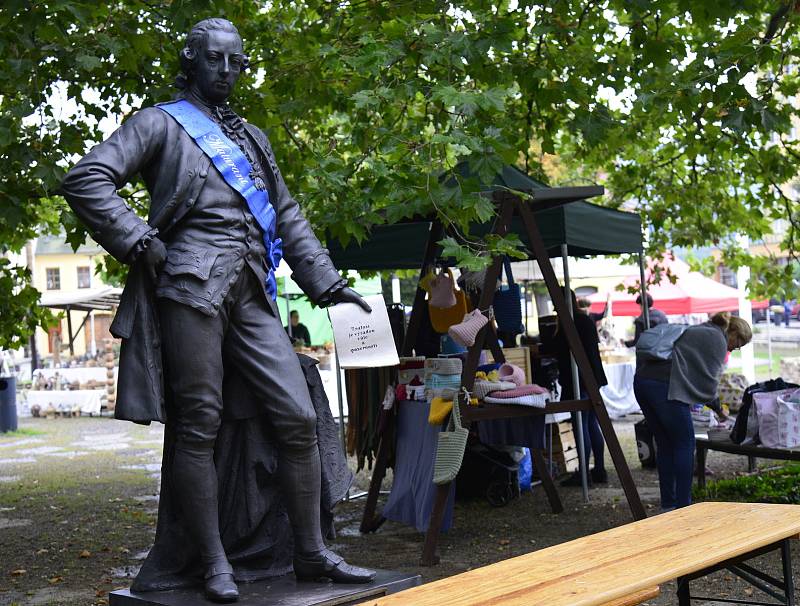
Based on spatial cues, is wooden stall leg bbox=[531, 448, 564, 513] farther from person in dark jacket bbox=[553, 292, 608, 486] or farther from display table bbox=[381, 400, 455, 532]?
display table bbox=[381, 400, 455, 532]

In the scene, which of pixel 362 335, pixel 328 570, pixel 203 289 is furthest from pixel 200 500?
pixel 362 335

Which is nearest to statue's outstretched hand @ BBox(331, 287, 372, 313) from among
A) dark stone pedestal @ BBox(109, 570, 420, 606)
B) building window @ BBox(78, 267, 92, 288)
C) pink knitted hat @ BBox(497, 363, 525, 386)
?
dark stone pedestal @ BBox(109, 570, 420, 606)

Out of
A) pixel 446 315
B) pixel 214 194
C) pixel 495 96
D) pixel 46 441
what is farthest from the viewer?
pixel 46 441

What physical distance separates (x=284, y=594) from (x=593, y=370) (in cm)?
697

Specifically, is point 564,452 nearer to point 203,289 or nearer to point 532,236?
point 532,236

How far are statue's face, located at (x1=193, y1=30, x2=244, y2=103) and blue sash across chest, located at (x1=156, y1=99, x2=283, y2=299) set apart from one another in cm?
10

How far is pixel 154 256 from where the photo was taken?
4.27 m

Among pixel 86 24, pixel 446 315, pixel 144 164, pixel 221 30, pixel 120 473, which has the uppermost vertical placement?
pixel 86 24

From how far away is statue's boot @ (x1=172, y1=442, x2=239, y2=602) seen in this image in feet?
14.5

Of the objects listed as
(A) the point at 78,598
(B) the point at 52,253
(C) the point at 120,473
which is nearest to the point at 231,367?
(A) the point at 78,598

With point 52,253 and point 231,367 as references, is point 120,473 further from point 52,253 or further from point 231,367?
point 52,253

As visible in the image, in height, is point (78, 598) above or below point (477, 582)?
below

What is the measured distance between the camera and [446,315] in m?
9.48

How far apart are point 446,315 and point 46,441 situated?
12250 mm
